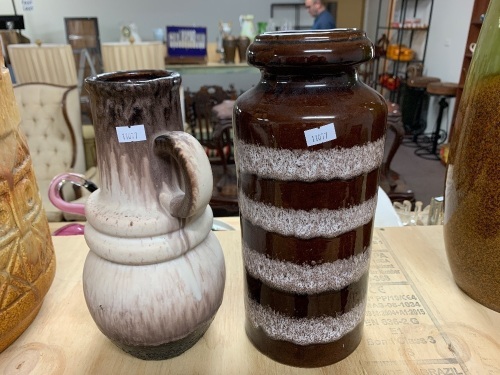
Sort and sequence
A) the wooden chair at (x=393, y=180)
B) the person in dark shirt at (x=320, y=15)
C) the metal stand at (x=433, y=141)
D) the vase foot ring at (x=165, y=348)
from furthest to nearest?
the metal stand at (x=433, y=141) < the person in dark shirt at (x=320, y=15) < the wooden chair at (x=393, y=180) < the vase foot ring at (x=165, y=348)

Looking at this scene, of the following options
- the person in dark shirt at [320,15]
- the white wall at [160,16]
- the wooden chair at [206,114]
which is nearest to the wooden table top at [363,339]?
the wooden chair at [206,114]

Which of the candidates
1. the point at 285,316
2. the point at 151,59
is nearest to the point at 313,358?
the point at 285,316

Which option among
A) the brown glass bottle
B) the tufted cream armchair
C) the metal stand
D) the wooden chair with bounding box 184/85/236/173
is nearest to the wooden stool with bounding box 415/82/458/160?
the metal stand

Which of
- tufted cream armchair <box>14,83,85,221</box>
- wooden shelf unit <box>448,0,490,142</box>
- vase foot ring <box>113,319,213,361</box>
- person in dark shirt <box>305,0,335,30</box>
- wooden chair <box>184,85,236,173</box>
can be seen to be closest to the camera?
vase foot ring <box>113,319,213,361</box>

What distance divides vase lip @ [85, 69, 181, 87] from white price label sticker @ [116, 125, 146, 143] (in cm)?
4

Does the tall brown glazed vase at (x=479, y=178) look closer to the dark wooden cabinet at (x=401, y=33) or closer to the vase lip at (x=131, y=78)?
the vase lip at (x=131, y=78)

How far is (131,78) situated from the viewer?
1.41ft

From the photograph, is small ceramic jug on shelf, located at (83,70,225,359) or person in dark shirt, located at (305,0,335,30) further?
person in dark shirt, located at (305,0,335,30)

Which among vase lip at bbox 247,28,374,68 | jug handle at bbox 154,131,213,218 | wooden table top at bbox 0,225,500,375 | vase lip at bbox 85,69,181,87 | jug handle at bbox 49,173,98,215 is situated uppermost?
vase lip at bbox 247,28,374,68

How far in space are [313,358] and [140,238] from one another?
0.24 m

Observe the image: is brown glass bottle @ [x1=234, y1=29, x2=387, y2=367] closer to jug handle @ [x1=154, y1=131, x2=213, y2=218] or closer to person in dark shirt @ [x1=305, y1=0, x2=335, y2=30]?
jug handle @ [x1=154, y1=131, x2=213, y2=218]

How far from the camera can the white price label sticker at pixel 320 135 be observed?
36cm

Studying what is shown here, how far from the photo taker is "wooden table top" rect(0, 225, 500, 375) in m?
0.48

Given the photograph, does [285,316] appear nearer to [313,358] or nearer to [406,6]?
[313,358]
